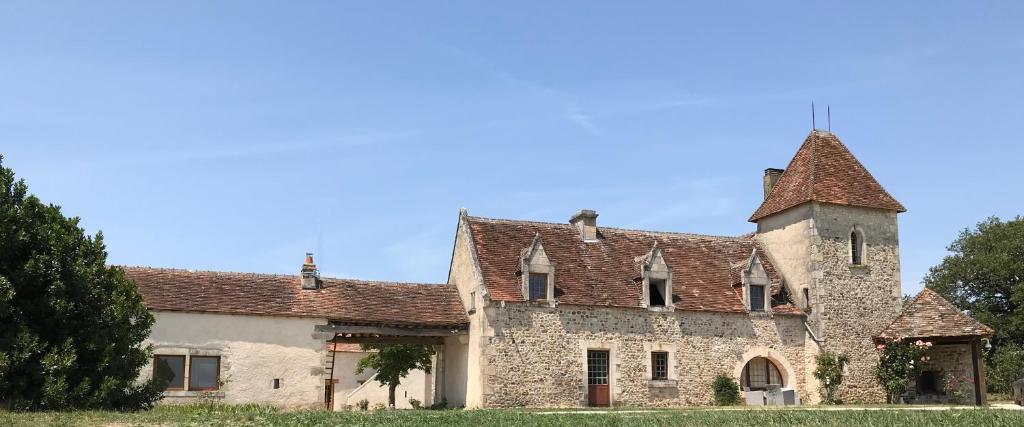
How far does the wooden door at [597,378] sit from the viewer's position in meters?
26.8

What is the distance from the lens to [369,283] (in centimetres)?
2853

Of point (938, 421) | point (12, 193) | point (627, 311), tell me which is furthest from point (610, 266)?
point (12, 193)

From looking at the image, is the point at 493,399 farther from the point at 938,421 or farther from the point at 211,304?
the point at 938,421

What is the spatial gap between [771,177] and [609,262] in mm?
7824

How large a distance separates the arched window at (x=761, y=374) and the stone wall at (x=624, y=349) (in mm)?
374

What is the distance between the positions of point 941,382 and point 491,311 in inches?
563

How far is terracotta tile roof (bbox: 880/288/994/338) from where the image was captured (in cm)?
2681

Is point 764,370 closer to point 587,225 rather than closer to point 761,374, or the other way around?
point 761,374

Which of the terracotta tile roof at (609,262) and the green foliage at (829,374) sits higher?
the terracotta tile roof at (609,262)

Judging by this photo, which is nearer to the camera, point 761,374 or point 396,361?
point 761,374

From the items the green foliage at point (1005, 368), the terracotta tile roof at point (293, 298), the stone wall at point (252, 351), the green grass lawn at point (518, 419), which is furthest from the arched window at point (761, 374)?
the green foliage at point (1005, 368)

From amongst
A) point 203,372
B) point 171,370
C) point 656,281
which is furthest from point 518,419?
point 656,281

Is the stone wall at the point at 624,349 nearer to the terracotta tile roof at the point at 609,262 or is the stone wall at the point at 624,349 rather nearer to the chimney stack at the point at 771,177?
the terracotta tile roof at the point at 609,262

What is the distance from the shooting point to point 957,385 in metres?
27.8
